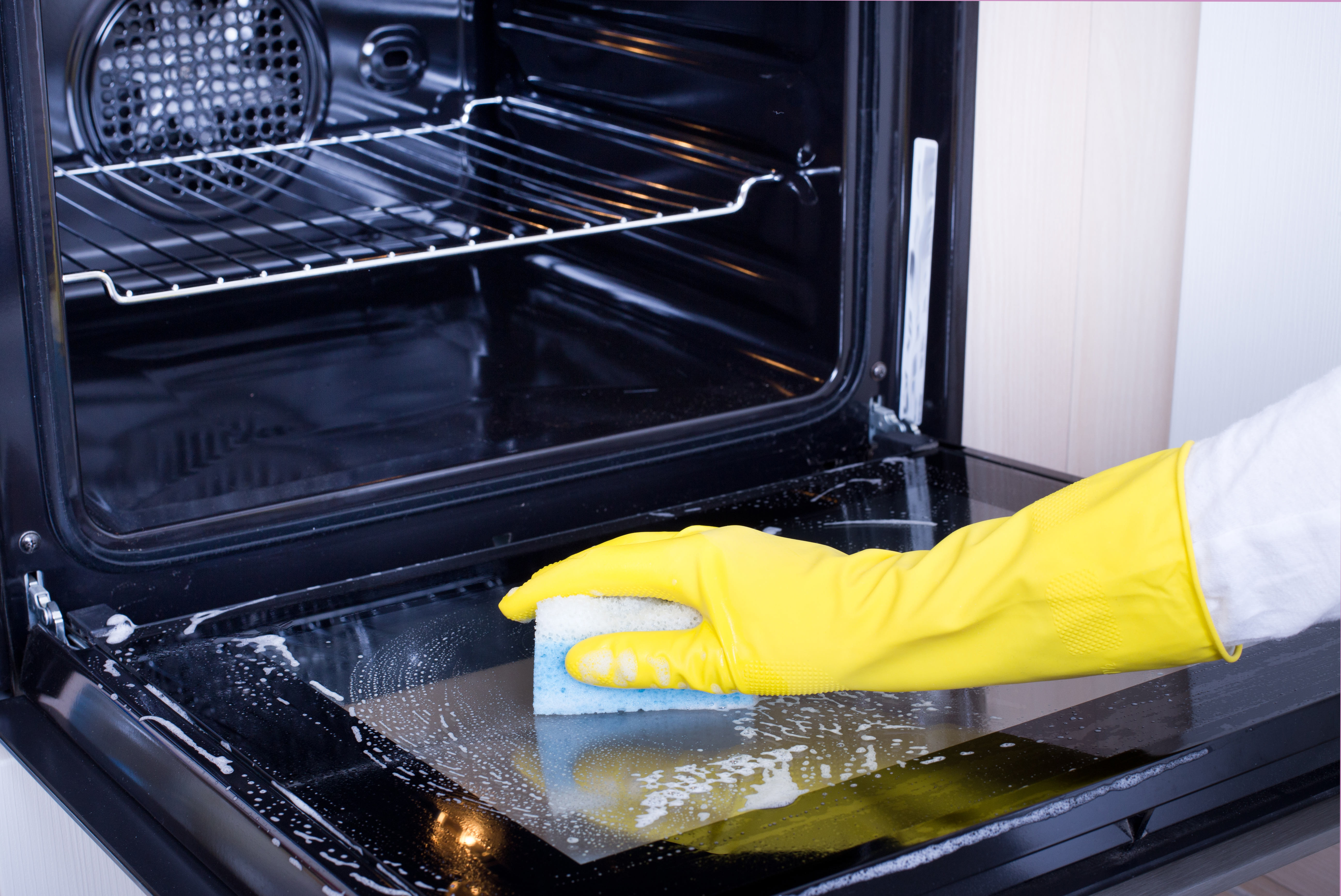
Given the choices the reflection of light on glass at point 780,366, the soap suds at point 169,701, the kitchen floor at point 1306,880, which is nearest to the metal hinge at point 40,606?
the soap suds at point 169,701

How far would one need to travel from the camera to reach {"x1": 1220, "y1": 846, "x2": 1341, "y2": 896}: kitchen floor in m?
0.88

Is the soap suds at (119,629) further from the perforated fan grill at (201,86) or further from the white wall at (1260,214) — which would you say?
the white wall at (1260,214)

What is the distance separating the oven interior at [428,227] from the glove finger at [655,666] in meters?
0.33

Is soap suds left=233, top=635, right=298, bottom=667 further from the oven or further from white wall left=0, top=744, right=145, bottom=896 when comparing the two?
white wall left=0, top=744, right=145, bottom=896

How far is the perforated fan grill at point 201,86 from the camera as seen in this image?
1.46 meters

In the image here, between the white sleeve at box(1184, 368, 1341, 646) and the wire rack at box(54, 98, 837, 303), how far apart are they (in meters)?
0.65

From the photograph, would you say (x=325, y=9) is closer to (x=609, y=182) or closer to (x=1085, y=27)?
(x=609, y=182)

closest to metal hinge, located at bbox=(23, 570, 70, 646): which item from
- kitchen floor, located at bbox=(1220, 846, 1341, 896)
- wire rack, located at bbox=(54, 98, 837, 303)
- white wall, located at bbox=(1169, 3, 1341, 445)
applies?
wire rack, located at bbox=(54, 98, 837, 303)

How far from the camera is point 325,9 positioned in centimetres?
157

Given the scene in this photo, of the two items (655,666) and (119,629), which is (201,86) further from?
(655,666)

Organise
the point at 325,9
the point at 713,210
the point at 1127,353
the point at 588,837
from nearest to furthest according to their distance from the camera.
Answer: the point at 588,837 → the point at 713,210 → the point at 1127,353 → the point at 325,9

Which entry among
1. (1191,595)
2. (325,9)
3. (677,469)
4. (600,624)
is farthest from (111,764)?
(325,9)

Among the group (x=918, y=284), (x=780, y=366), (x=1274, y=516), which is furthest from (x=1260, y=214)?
(x=1274, y=516)

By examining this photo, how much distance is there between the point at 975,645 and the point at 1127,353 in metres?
0.72
